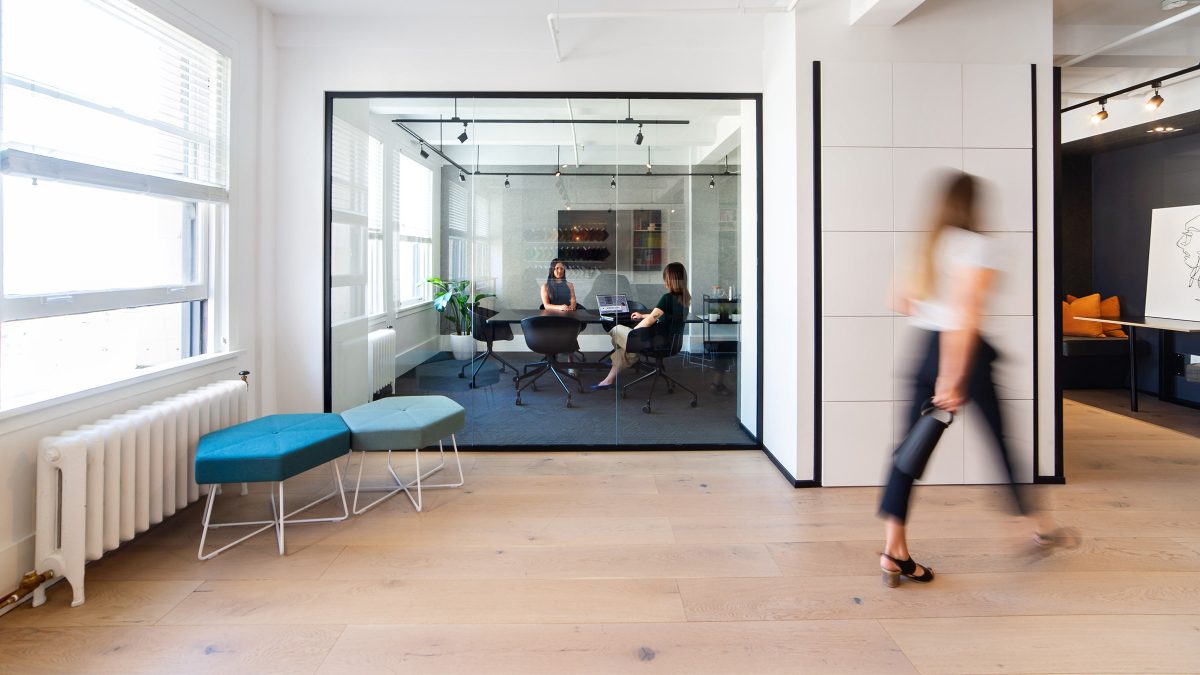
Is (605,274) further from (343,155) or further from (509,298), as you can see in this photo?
(343,155)

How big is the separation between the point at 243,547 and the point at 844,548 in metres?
2.92

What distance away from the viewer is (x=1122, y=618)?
236 centimetres

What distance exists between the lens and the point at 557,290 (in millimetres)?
4574

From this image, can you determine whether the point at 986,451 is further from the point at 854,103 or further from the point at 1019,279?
the point at 854,103

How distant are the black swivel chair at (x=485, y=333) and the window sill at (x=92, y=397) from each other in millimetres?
1629

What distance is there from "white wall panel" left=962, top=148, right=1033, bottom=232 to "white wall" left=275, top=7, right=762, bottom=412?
1.65 meters

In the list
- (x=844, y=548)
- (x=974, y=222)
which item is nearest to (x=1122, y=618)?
(x=844, y=548)

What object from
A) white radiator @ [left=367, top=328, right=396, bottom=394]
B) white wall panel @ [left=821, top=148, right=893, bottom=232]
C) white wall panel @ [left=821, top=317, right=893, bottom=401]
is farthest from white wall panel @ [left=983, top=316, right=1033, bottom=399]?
white radiator @ [left=367, top=328, right=396, bottom=394]

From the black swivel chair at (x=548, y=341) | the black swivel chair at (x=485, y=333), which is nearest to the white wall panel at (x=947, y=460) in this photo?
the black swivel chair at (x=548, y=341)

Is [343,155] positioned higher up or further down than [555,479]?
higher up

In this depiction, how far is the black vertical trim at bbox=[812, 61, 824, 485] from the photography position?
3801 mm

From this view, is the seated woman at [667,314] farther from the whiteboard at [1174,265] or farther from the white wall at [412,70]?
the whiteboard at [1174,265]

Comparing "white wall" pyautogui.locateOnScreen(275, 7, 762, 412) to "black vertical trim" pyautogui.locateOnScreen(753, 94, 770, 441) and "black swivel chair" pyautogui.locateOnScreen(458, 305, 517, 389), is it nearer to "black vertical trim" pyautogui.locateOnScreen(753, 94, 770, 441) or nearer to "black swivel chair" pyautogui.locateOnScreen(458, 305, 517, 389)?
"black vertical trim" pyautogui.locateOnScreen(753, 94, 770, 441)

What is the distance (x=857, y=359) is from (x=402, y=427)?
274 cm
